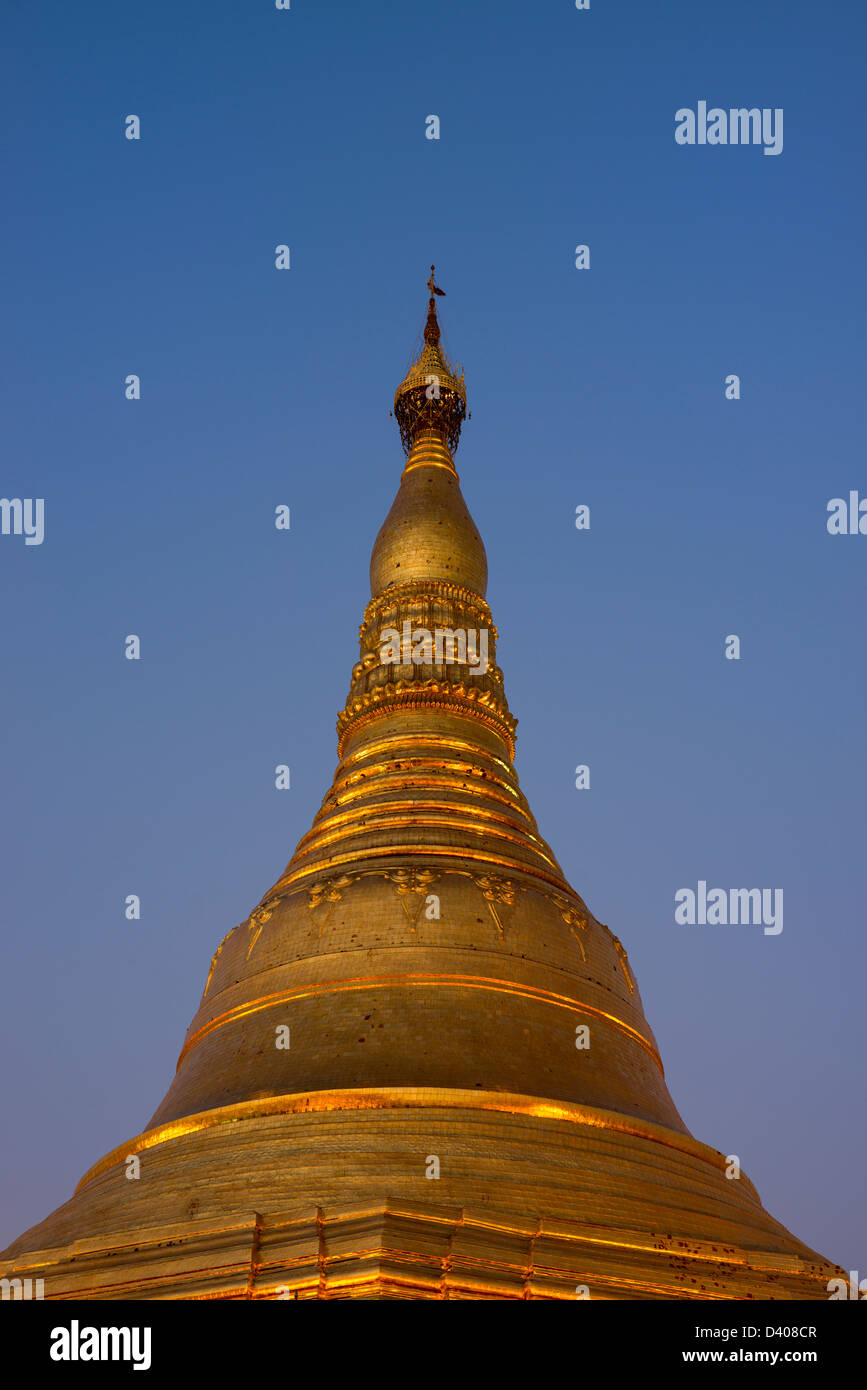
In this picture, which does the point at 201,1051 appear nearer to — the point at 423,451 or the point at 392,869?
the point at 392,869

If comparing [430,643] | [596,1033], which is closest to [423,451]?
[430,643]

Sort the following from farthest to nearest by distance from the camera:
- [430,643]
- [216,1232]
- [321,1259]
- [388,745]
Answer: [430,643] < [388,745] < [216,1232] < [321,1259]

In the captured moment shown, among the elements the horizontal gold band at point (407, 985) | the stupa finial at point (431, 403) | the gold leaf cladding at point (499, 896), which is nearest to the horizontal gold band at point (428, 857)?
the gold leaf cladding at point (499, 896)

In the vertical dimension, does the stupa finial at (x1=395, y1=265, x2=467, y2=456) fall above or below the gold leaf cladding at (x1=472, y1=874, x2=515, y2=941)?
above

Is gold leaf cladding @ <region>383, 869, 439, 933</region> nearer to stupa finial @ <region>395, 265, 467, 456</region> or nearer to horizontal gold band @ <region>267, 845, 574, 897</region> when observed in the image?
horizontal gold band @ <region>267, 845, 574, 897</region>

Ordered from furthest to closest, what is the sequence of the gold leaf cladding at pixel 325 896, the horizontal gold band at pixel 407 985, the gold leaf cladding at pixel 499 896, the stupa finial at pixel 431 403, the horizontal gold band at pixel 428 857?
the stupa finial at pixel 431 403
the horizontal gold band at pixel 428 857
the gold leaf cladding at pixel 325 896
the gold leaf cladding at pixel 499 896
the horizontal gold band at pixel 407 985

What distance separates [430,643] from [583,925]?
23.5ft

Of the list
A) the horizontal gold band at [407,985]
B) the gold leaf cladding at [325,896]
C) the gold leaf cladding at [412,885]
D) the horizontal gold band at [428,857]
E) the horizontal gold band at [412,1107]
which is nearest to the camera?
the horizontal gold band at [412,1107]

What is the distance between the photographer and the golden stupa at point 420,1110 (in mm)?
11242

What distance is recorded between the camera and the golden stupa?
11242 mm

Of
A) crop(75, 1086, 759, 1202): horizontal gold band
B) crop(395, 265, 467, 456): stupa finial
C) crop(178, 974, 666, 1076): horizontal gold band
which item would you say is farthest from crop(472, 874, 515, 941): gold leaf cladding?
crop(395, 265, 467, 456): stupa finial

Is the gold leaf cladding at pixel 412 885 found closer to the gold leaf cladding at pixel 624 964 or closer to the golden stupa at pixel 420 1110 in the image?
the golden stupa at pixel 420 1110

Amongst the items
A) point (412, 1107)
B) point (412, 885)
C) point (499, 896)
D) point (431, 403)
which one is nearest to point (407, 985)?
point (412, 885)
